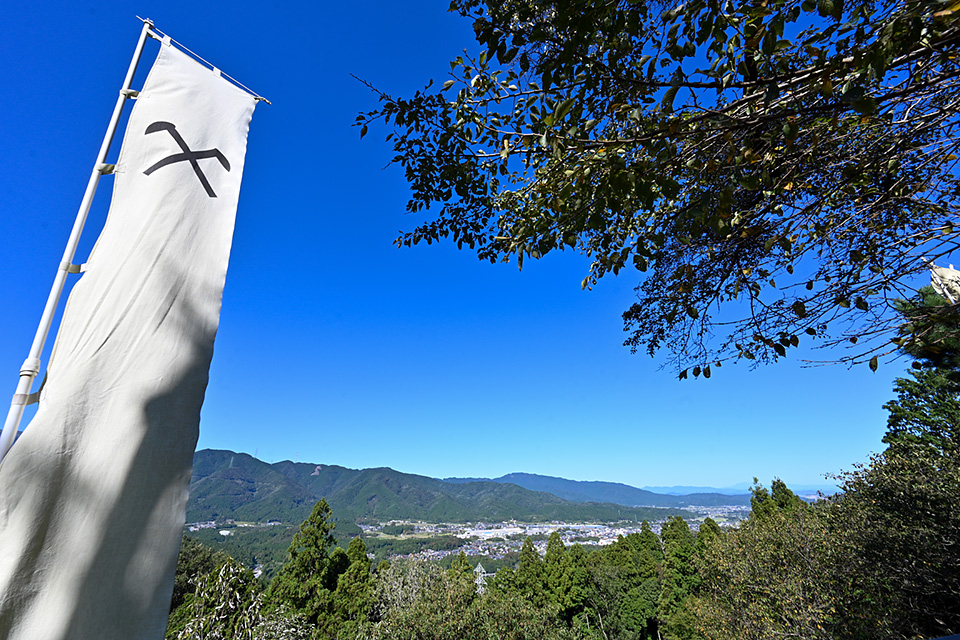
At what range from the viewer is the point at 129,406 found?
5.18ft

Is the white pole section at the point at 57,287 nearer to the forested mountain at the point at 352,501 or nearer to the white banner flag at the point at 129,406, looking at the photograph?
the white banner flag at the point at 129,406

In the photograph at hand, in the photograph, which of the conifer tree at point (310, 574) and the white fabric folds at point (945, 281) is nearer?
the white fabric folds at point (945, 281)

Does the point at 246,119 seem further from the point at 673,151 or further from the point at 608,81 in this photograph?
the point at 673,151

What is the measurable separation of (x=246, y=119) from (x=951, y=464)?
39.8 ft

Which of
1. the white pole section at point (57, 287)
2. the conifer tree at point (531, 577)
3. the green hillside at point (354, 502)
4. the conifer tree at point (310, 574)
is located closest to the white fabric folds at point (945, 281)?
the white pole section at point (57, 287)

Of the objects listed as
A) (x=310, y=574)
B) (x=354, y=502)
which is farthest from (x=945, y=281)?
(x=354, y=502)

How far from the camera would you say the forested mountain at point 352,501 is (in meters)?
136

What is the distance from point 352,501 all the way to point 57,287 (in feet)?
625

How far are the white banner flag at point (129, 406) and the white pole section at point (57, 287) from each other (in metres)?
0.07

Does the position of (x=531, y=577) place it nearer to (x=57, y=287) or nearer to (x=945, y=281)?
(x=945, y=281)

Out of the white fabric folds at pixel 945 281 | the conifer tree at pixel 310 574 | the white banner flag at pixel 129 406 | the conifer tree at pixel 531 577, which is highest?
the white fabric folds at pixel 945 281

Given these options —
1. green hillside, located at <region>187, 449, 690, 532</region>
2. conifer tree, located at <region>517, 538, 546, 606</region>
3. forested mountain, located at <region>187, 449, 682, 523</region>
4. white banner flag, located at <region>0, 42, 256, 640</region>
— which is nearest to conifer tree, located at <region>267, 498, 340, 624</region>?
conifer tree, located at <region>517, 538, 546, 606</region>

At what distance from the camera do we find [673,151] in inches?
68.6

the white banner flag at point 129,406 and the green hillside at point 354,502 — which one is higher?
the white banner flag at point 129,406
